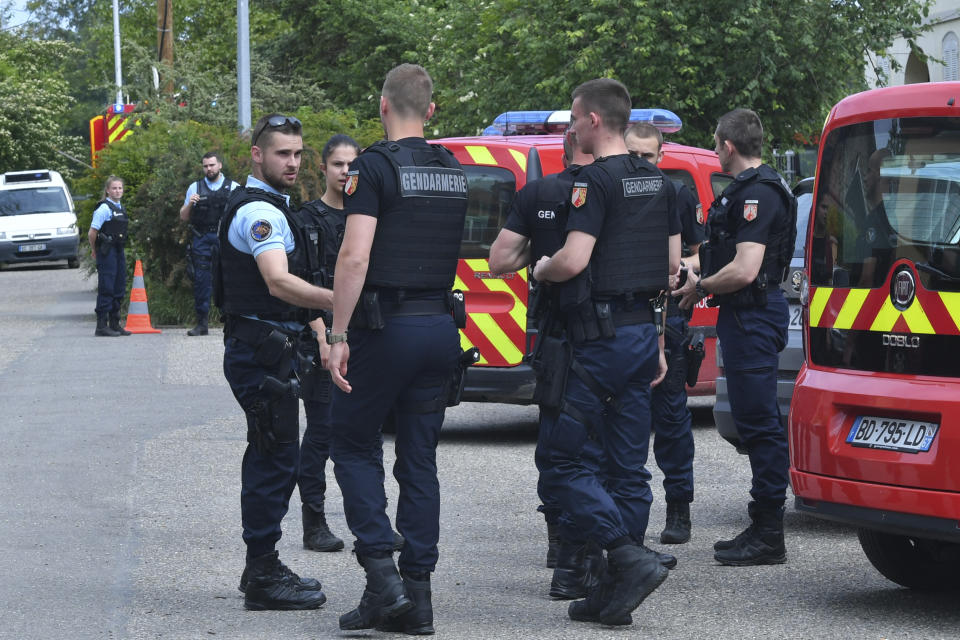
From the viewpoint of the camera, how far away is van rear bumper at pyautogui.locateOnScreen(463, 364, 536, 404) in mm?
9844

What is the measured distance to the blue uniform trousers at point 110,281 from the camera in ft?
58.6

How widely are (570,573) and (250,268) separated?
5.89 feet

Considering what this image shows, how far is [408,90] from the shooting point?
18.2 ft

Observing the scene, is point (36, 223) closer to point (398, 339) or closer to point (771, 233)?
point (771, 233)

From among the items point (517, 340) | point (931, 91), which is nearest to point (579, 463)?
point (931, 91)

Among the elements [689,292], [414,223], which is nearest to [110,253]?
[689,292]

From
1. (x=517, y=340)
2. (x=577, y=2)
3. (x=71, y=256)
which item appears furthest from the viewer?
(x=71, y=256)

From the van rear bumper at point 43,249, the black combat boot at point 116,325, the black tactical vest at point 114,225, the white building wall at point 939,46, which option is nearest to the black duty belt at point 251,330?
the black tactical vest at point 114,225

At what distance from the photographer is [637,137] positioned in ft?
23.6

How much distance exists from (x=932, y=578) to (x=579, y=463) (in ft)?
5.34

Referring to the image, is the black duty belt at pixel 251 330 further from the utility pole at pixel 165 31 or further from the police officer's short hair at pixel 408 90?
the utility pole at pixel 165 31

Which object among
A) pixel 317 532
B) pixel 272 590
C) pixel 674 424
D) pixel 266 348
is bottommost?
pixel 317 532

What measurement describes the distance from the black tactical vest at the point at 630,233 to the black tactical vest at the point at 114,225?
13.0 metres

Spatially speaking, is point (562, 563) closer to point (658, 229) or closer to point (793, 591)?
point (793, 591)
